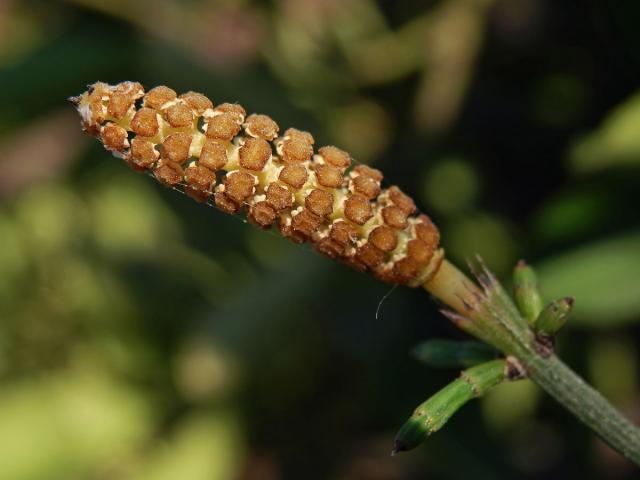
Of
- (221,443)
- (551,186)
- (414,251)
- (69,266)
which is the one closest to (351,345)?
(221,443)

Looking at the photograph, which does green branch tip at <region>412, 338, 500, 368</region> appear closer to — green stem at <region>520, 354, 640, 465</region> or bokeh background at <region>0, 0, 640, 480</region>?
green stem at <region>520, 354, 640, 465</region>

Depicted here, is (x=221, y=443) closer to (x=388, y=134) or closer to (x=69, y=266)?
(x=69, y=266)

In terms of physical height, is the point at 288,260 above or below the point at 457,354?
below

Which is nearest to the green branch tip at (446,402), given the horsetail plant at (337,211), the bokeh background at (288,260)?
the horsetail plant at (337,211)

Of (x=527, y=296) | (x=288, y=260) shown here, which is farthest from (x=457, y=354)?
(x=288, y=260)

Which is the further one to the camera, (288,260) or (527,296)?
(288,260)

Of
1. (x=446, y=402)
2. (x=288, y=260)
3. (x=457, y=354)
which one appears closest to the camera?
(x=446, y=402)

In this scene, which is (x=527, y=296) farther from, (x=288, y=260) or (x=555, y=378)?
(x=288, y=260)
